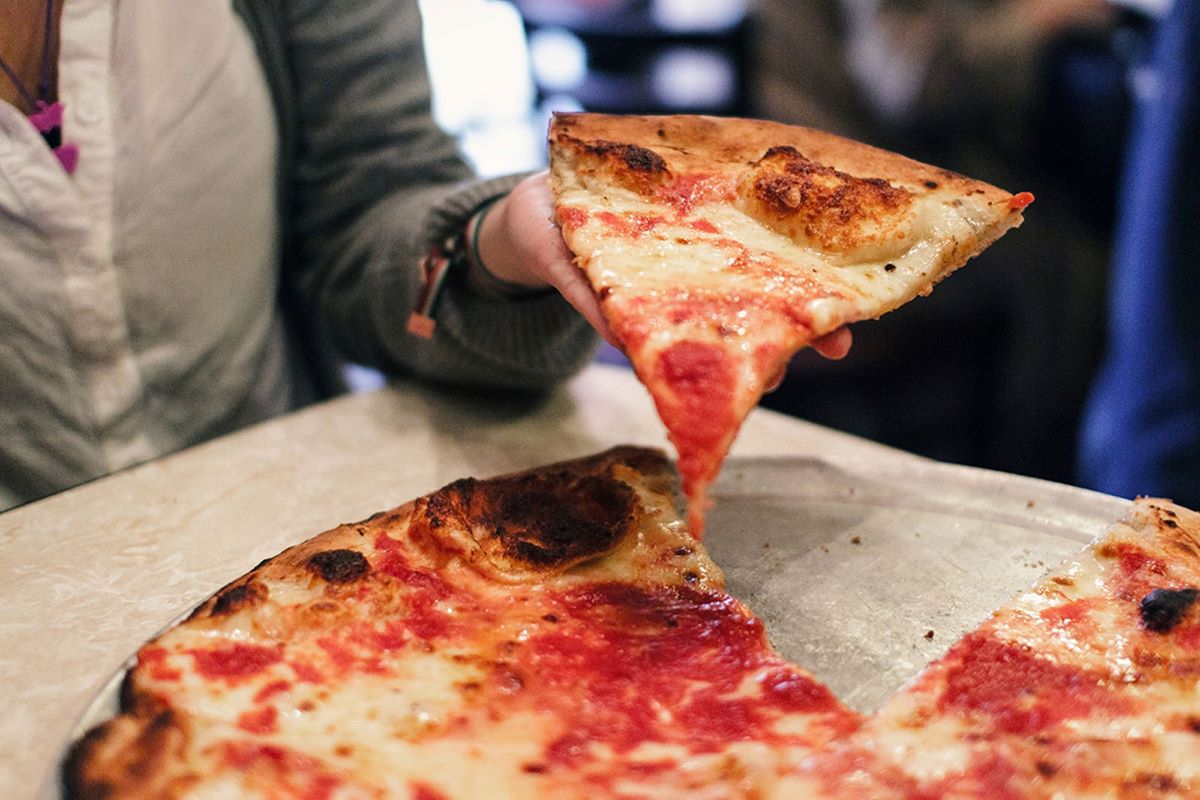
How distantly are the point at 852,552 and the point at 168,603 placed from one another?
2.82 feet

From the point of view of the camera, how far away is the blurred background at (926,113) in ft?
11.8

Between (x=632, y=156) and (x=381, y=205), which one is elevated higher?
(x=632, y=156)

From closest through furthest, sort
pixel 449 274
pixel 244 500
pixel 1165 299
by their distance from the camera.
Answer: pixel 244 500
pixel 449 274
pixel 1165 299

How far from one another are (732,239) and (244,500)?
30.9 inches

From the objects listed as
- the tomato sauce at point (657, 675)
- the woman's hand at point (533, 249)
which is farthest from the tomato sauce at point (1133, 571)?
the woman's hand at point (533, 249)

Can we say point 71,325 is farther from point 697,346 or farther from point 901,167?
point 901,167

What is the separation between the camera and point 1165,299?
2279 millimetres

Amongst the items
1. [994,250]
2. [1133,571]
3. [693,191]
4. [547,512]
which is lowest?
[994,250]

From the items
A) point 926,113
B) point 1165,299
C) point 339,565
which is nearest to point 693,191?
point 339,565

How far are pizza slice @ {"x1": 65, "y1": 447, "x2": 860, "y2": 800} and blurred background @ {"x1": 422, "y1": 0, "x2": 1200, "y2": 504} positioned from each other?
2713 mm

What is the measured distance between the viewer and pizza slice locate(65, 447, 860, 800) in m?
0.91

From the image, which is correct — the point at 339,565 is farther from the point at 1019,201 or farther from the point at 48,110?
the point at 1019,201

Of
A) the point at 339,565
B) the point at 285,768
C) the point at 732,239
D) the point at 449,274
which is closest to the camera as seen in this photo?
the point at 285,768

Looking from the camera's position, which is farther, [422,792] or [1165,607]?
[1165,607]
